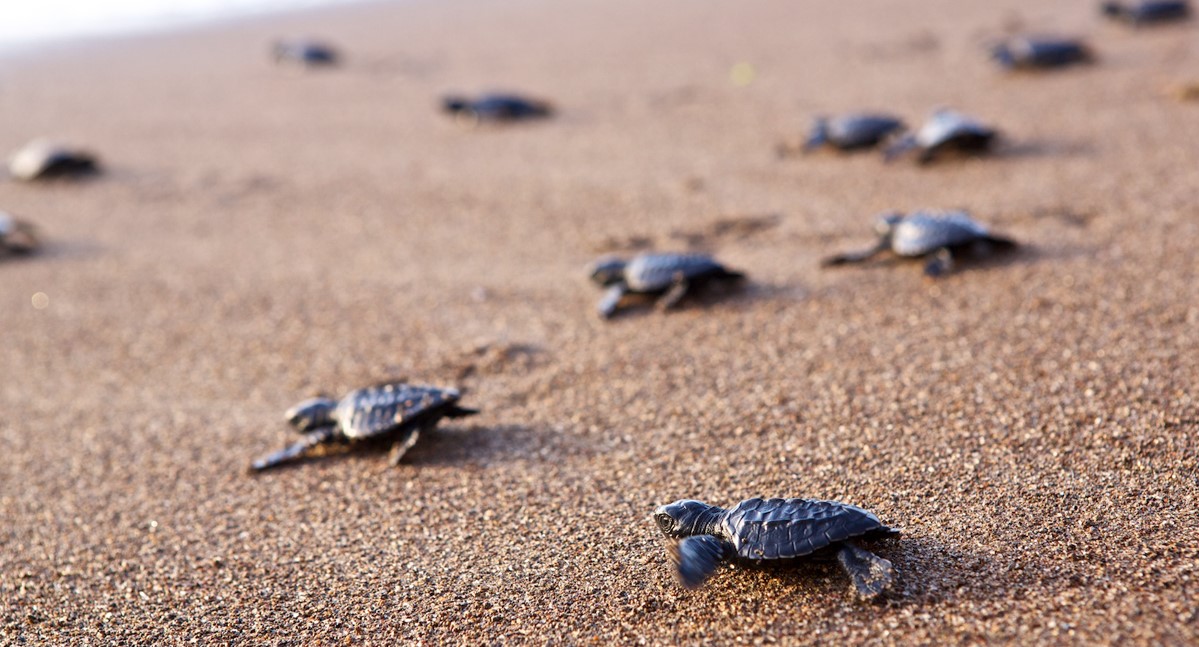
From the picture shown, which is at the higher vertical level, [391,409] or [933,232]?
[933,232]

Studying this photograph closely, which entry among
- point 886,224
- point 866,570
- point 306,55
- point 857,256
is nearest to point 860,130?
point 886,224

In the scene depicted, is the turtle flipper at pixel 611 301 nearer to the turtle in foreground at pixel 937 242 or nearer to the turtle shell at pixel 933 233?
the turtle in foreground at pixel 937 242

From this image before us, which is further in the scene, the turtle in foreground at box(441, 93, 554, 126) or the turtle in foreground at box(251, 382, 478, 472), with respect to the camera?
the turtle in foreground at box(441, 93, 554, 126)

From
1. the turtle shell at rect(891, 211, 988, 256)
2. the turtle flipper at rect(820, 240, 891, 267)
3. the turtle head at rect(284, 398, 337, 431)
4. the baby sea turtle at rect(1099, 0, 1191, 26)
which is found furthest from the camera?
the baby sea turtle at rect(1099, 0, 1191, 26)

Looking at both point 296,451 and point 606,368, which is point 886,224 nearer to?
point 606,368

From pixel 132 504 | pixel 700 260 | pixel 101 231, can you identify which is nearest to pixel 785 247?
pixel 700 260

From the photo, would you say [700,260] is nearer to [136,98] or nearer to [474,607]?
[474,607]

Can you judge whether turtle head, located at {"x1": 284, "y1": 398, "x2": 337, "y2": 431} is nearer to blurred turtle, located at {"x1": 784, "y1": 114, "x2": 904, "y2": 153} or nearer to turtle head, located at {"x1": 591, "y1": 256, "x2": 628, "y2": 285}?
turtle head, located at {"x1": 591, "y1": 256, "x2": 628, "y2": 285}

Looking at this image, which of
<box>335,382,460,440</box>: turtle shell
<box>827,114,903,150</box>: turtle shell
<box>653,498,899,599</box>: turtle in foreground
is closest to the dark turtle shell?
<box>827,114,903,150</box>: turtle shell
